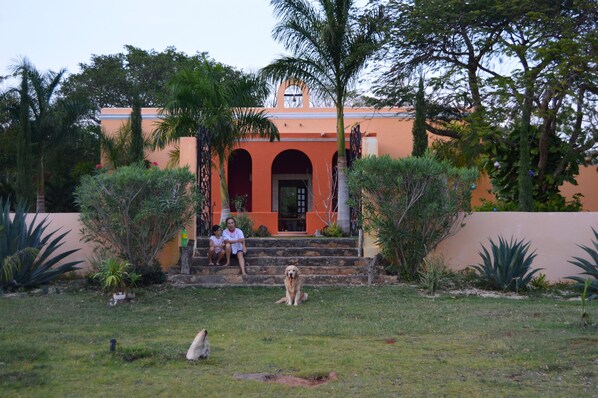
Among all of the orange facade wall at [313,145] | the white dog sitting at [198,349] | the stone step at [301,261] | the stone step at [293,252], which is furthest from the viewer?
the orange facade wall at [313,145]

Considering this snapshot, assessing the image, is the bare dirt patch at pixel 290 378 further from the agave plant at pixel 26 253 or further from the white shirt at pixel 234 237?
the white shirt at pixel 234 237

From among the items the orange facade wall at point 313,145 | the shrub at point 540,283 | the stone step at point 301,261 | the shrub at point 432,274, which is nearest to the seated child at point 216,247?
the stone step at point 301,261

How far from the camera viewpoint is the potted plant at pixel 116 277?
12.4 m

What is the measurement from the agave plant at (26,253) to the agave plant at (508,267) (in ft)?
27.1

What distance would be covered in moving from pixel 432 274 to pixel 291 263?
3.45 metres

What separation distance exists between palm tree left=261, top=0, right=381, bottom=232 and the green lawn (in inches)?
283

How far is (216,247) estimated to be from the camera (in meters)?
15.2

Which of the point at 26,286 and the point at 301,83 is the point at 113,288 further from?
the point at 301,83

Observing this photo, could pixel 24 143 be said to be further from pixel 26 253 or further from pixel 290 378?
pixel 290 378

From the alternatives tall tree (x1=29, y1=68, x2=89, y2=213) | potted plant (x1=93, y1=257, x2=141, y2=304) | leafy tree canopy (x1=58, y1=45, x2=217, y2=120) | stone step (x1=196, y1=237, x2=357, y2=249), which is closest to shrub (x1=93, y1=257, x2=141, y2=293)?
potted plant (x1=93, y1=257, x2=141, y2=304)

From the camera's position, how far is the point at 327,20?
18.2 metres

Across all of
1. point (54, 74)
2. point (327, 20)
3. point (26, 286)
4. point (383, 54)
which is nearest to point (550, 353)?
point (26, 286)

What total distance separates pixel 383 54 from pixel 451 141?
371cm

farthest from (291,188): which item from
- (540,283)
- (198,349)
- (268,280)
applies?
(198,349)
